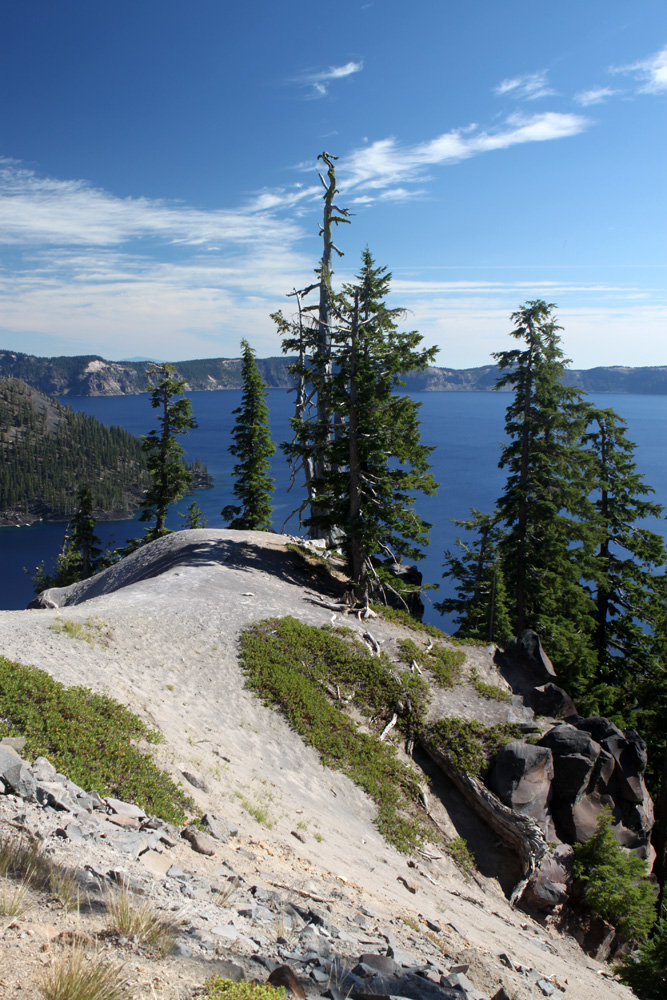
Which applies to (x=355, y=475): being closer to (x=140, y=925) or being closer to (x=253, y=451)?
(x=253, y=451)

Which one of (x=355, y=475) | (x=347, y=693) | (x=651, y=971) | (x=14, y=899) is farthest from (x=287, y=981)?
(x=355, y=475)

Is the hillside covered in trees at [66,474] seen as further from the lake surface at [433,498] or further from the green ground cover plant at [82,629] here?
the green ground cover plant at [82,629]

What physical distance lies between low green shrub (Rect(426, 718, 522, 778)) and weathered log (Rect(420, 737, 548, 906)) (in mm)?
314

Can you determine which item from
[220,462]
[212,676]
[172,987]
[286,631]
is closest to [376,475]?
[286,631]

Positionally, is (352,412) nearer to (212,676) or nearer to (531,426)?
(531,426)

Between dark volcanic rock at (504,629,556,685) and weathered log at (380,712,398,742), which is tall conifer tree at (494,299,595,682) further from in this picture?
weathered log at (380,712,398,742)

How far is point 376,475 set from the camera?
78.0 ft

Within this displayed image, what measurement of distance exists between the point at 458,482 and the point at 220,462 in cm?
7378

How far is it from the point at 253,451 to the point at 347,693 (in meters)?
23.6

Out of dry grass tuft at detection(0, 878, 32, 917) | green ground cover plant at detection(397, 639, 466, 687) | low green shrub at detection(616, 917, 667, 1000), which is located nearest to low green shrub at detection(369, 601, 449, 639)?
green ground cover plant at detection(397, 639, 466, 687)

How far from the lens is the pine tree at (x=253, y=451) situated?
123 feet

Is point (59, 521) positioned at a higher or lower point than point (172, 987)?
lower

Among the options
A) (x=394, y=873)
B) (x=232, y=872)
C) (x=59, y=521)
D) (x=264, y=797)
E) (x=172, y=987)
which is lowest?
(x=59, y=521)

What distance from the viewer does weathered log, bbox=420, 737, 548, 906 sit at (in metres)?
14.3
